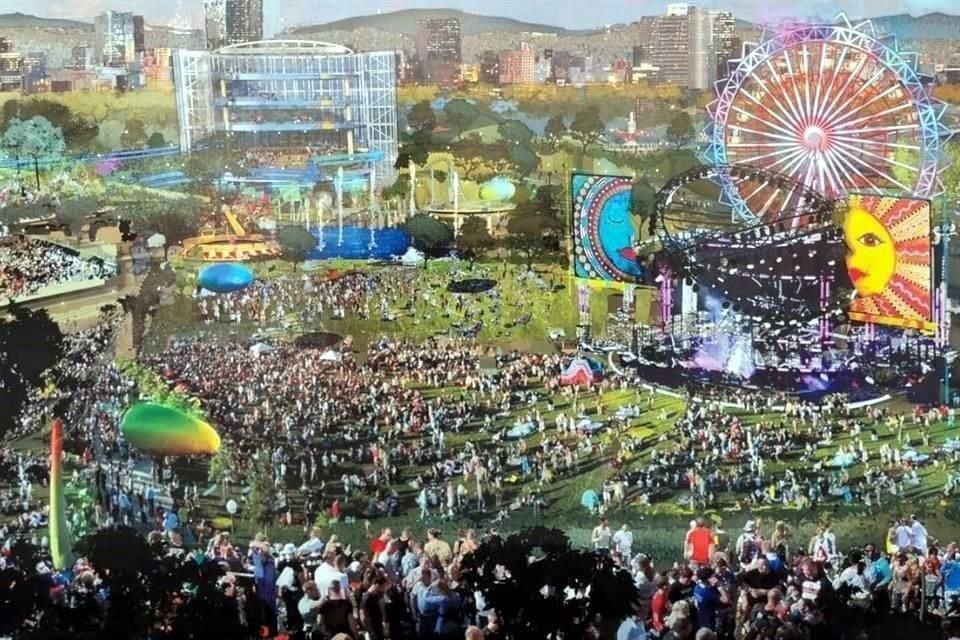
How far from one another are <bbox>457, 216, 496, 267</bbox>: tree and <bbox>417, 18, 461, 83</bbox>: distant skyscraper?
2.31 ft

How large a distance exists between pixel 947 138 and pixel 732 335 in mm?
1360

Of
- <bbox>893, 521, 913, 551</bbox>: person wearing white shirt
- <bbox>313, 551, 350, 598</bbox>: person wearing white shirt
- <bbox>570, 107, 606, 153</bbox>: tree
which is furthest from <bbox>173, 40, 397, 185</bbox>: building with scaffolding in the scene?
<bbox>893, 521, 913, 551</bbox>: person wearing white shirt

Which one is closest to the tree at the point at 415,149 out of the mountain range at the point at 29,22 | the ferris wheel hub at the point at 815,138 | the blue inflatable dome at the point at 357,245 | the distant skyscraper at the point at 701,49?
the blue inflatable dome at the point at 357,245

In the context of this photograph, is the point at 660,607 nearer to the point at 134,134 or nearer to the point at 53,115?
the point at 134,134

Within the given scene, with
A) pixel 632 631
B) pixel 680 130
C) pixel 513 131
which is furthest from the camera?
pixel 513 131

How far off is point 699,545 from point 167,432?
8.49 ft

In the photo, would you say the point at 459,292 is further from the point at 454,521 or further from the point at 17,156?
the point at 17,156

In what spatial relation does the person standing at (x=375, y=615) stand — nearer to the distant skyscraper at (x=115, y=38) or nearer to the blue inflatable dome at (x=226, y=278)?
the blue inflatable dome at (x=226, y=278)

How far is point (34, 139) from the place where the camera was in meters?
6.40

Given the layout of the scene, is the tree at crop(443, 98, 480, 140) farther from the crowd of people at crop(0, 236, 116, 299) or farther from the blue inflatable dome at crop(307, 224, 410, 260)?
the crowd of people at crop(0, 236, 116, 299)

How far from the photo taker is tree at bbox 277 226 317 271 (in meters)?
6.39

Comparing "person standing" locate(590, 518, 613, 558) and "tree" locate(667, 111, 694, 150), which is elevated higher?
"tree" locate(667, 111, 694, 150)

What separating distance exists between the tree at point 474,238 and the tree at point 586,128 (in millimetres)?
619

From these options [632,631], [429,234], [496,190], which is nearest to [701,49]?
[496,190]
